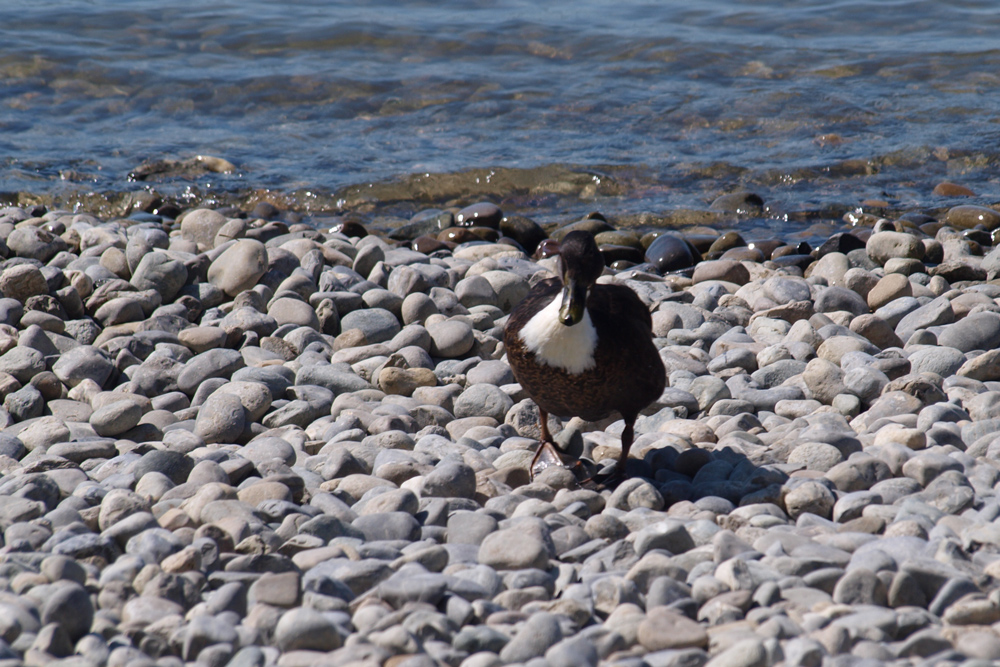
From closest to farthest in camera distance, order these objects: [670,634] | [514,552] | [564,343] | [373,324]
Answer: [670,634] → [514,552] → [564,343] → [373,324]

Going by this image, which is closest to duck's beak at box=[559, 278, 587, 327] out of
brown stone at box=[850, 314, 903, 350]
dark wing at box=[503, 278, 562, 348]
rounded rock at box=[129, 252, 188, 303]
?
dark wing at box=[503, 278, 562, 348]

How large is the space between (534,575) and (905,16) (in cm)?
1374

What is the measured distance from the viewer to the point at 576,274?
3.29m

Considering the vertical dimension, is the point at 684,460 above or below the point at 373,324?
below

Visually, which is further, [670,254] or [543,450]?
[670,254]

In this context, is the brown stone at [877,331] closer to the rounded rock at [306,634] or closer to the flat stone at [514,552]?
the flat stone at [514,552]

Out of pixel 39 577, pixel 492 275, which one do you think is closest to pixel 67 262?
pixel 492 275

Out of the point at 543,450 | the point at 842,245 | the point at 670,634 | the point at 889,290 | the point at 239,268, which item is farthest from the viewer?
the point at 842,245

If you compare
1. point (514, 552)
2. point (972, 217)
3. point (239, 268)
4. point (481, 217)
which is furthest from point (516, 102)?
point (514, 552)

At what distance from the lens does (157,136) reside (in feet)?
33.5

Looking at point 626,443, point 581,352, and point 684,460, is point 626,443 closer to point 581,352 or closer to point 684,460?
point 684,460

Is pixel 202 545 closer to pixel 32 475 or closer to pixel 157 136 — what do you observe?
pixel 32 475

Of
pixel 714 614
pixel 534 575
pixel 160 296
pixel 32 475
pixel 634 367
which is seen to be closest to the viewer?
pixel 714 614

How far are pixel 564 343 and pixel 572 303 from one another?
20cm
